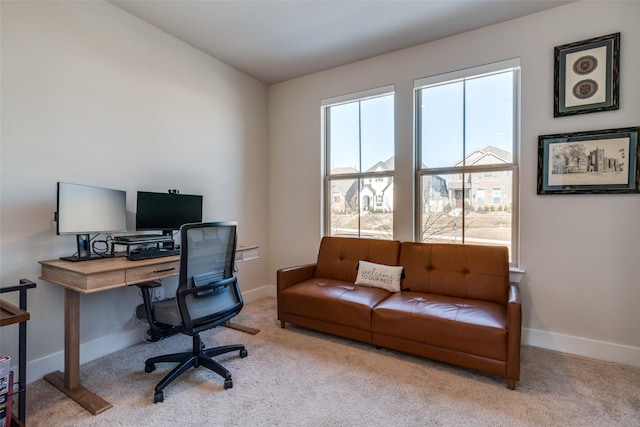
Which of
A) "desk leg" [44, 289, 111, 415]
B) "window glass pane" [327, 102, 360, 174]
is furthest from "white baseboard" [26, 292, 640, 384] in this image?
"window glass pane" [327, 102, 360, 174]

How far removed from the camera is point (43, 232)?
2.24 meters

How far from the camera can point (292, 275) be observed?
319cm

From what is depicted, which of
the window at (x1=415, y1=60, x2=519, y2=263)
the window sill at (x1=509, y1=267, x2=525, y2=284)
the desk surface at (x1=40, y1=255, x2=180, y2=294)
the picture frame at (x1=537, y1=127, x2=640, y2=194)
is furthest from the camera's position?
the window at (x1=415, y1=60, x2=519, y2=263)

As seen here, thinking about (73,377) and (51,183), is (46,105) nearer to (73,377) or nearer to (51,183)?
(51,183)

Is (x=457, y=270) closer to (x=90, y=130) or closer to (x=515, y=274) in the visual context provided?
(x=515, y=274)

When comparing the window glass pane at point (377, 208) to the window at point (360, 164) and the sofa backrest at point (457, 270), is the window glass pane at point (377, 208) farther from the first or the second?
the sofa backrest at point (457, 270)

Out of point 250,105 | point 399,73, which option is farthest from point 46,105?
point 399,73

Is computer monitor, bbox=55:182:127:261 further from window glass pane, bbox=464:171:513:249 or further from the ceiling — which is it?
window glass pane, bbox=464:171:513:249

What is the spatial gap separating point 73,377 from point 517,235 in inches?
142

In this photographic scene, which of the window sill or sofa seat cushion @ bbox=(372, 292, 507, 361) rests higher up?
the window sill

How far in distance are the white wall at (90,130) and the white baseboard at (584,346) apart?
131 inches

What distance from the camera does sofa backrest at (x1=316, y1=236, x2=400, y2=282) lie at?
126 inches

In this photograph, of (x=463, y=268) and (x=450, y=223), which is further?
(x=450, y=223)

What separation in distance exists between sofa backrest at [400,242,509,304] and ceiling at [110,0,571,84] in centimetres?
202
